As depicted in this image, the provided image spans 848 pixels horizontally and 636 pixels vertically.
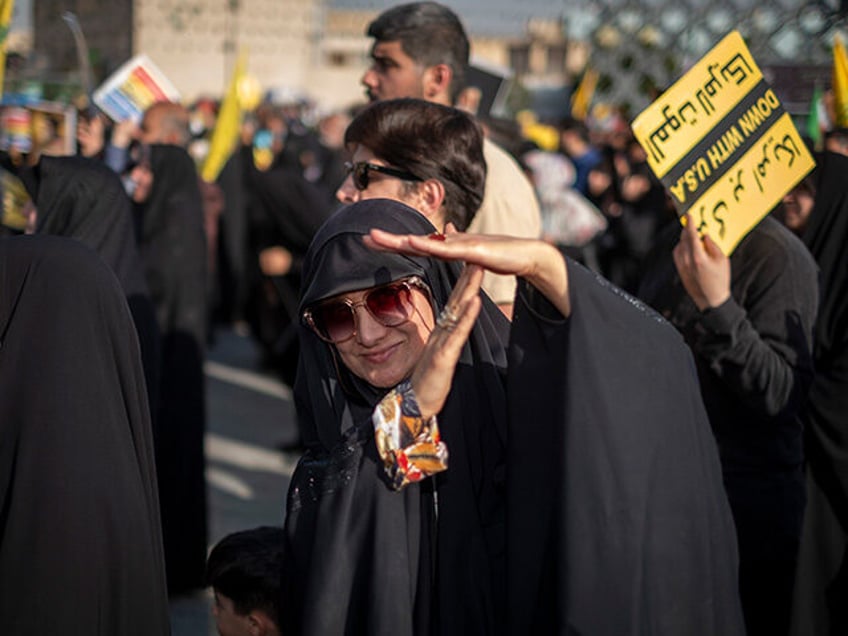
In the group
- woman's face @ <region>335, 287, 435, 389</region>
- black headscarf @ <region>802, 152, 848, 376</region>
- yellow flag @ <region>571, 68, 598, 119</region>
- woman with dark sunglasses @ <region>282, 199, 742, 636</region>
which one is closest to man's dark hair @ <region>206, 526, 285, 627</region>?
woman with dark sunglasses @ <region>282, 199, 742, 636</region>

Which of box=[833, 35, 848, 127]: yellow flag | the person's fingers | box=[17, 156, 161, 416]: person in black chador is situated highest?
box=[833, 35, 848, 127]: yellow flag

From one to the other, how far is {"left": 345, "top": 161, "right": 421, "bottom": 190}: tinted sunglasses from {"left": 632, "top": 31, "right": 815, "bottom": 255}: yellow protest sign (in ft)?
1.82

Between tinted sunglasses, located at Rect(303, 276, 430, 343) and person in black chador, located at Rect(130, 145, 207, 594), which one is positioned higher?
tinted sunglasses, located at Rect(303, 276, 430, 343)

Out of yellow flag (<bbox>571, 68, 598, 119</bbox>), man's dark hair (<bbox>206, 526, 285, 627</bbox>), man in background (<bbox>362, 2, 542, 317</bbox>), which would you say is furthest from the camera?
yellow flag (<bbox>571, 68, 598, 119</bbox>)

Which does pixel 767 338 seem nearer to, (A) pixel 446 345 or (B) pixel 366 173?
(B) pixel 366 173

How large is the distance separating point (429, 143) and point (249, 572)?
1075 millimetres

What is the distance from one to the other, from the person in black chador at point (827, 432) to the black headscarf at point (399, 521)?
1703mm

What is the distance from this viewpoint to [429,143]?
3.21 meters

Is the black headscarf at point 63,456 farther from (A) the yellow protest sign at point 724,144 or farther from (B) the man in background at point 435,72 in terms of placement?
(B) the man in background at point 435,72

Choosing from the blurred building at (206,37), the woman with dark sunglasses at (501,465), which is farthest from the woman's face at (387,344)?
the blurred building at (206,37)

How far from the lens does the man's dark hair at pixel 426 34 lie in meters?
4.28

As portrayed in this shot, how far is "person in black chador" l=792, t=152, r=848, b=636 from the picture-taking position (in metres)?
3.67

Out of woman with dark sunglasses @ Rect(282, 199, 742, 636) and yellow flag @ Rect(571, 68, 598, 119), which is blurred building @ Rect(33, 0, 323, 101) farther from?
woman with dark sunglasses @ Rect(282, 199, 742, 636)

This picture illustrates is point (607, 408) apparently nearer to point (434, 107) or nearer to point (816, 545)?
point (434, 107)
